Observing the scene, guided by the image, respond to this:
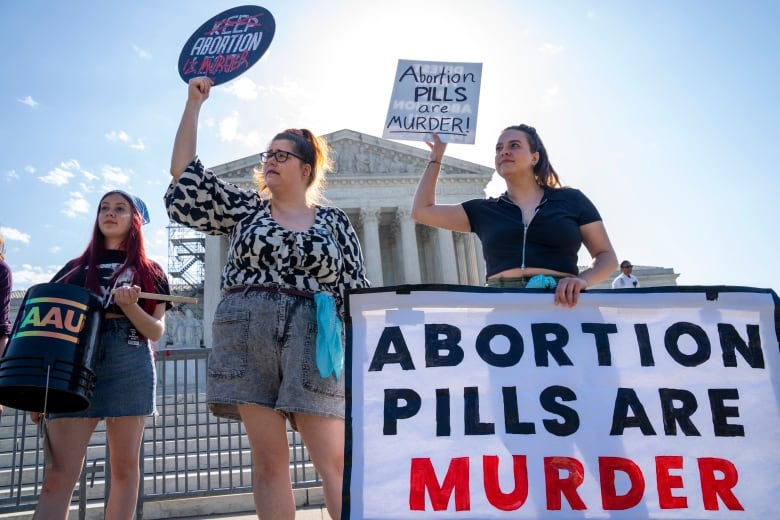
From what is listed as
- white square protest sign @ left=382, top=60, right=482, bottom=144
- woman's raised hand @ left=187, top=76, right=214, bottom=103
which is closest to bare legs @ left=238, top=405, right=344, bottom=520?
woman's raised hand @ left=187, top=76, right=214, bottom=103

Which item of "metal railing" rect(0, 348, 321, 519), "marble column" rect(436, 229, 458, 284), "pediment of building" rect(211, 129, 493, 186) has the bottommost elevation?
"metal railing" rect(0, 348, 321, 519)

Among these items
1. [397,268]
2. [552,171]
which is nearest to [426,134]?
[552,171]

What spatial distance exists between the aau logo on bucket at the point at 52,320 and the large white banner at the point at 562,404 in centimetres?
170

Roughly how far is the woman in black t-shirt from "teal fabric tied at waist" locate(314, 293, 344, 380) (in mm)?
1263

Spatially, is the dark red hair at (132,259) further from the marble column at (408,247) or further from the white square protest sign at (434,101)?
the marble column at (408,247)

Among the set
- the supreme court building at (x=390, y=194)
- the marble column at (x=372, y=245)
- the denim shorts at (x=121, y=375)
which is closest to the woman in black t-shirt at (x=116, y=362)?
the denim shorts at (x=121, y=375)

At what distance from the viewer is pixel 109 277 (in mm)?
3613

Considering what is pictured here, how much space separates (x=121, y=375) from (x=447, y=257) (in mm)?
32520

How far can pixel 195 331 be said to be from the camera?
3153 cm

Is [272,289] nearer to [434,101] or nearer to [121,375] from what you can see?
[121,375]

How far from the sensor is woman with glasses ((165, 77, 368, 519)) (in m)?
2.69

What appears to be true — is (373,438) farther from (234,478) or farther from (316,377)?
(234,478)

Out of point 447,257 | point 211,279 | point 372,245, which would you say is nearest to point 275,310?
point 372,245

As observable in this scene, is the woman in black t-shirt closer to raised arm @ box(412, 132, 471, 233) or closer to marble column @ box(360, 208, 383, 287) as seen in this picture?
raised arm @ box(412, 132, 471, 233)
